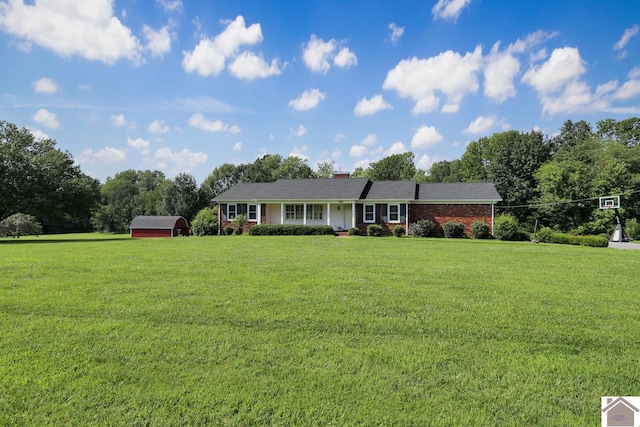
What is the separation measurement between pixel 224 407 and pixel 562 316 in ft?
16.0

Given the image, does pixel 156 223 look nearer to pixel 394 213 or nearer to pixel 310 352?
pixel 394 213

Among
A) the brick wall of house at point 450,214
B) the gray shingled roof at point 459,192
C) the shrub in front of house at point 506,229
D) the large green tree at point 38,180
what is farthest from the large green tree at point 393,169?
the large green tree at point 38,180

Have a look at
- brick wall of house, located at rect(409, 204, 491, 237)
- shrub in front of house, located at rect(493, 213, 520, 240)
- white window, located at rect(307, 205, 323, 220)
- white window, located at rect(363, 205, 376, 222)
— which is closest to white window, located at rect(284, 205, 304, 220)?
white window, located at rect(307, 205, 323, 220)

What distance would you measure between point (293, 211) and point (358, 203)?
550 cm

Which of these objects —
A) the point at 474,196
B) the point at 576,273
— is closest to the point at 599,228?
the point at 474,196

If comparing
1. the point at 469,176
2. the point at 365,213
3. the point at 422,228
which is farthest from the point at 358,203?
the point at 469,176

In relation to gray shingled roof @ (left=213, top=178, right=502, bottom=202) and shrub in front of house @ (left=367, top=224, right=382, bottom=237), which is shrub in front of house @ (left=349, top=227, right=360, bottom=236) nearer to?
shrub in front of house @ (left=367, top=224, right=382, bottom=237)

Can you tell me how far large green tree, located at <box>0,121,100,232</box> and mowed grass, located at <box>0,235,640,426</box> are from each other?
75.6 feet

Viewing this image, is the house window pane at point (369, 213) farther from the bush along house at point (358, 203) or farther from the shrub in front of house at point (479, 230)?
the shrub in front of house at point (479, 230)

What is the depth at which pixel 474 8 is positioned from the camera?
52.6ft

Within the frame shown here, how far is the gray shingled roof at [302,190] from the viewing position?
1109 inches

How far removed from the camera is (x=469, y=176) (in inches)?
2146

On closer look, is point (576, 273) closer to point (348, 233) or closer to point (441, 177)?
point (348, 233)

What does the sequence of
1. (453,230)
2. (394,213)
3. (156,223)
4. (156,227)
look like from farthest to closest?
1. (156,223)
2. (156,227)
3. (394,213)
4. (453,230)
